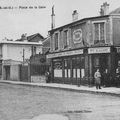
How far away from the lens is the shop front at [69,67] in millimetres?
30516

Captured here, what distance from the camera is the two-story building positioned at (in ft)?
92.2

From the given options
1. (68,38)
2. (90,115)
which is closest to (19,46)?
(68,38)

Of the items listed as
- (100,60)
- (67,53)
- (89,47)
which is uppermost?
(89,47)

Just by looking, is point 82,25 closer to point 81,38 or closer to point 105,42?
point 81,38

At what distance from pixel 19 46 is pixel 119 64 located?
31.2 m

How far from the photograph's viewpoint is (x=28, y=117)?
412 inches

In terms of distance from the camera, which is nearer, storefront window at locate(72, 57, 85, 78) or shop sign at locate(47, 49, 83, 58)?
shop sign at locate(47, 49, 83, 58)

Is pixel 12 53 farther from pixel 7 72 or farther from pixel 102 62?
pixel 102 62

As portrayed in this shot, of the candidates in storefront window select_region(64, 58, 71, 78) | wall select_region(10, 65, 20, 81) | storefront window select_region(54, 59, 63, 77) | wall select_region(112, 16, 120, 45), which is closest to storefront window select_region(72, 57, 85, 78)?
storefront window select_region(64, 58, 71, 78)

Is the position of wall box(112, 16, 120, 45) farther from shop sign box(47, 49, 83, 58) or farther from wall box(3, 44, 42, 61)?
wall box(3, 44, 42, 61)

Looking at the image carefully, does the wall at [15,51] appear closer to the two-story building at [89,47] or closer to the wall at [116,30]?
the two-story building at [89,47]

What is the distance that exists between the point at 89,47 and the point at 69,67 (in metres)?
4.85

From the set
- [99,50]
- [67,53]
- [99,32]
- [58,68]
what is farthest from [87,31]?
[58,68]

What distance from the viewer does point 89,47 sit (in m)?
28.7
